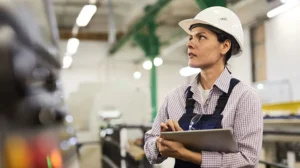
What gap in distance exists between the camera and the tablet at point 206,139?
1.45 meters

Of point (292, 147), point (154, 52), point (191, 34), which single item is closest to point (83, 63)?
point (154, 52)

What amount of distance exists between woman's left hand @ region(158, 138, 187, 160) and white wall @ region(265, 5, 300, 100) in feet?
31.3

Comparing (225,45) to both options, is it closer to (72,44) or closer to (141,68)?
(72,44)

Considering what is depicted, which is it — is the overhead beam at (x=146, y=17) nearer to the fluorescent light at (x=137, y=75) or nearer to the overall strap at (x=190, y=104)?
the fluorescent light at (x=137, y=75)

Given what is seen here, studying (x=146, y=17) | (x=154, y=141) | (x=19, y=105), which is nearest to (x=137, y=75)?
(x=146, y=17)

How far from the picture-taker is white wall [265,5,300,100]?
10602 millimetres

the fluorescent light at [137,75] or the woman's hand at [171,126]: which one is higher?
the fluorescent light at [137,75]

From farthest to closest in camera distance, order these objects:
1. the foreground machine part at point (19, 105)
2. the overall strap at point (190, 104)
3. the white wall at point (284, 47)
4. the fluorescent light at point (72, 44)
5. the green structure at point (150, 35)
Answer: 1. the fluorescent light at point (72, 44)
2. the white wall at point (284, 47)
3. the green structure at point (150, 35)
4. the overall strap at point (190, 104)
5. the foreground machine part at point (19, 105)

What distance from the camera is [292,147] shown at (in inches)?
289

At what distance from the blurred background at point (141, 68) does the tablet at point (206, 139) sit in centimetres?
162

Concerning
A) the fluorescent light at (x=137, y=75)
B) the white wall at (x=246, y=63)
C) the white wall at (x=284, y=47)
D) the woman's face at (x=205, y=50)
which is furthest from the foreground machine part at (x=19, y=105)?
the fluorescent light at (x=137, y=75)

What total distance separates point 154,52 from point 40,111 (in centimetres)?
901

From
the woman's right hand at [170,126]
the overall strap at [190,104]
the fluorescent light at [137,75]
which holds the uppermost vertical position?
the fluorescent light at [137,75]

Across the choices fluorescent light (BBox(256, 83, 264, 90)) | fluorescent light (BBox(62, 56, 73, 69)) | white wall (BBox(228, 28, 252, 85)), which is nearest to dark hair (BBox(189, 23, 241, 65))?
fluorescent light (BBox(256, 83, 264, 90))
